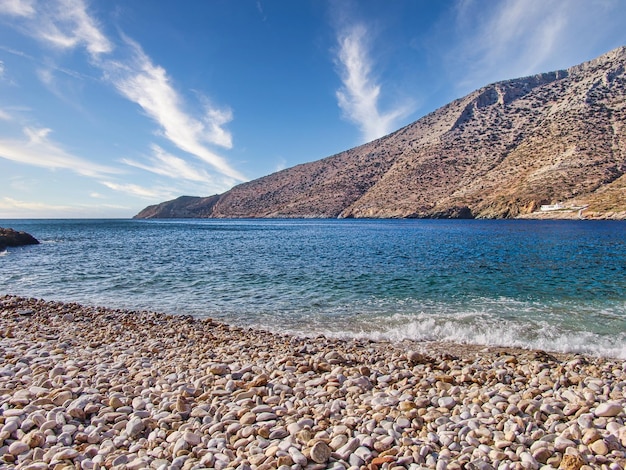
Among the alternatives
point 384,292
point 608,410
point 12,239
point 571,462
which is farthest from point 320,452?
point 12,239

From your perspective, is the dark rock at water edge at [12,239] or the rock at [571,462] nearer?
the rock at [571,462]

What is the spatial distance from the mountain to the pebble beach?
102 m

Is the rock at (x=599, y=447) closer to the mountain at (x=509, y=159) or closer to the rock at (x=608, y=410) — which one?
the rock at (x=608, y=410)

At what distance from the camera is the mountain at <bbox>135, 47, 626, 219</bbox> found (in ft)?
339

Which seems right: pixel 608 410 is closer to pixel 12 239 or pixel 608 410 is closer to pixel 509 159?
pixel 12 239

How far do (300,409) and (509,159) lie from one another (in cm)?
14802

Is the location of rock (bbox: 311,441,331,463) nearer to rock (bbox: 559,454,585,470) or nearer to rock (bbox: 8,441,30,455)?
rock (bbox: 559,454,585,470)

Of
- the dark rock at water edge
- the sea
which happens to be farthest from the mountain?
the dark rock at water edge

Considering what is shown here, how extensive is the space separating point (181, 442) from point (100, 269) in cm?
2809

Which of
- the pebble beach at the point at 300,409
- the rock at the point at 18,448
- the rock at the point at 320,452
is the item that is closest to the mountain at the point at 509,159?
the pebble beach at the point at 300,409

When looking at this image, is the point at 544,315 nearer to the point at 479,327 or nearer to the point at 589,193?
the point at 479,327

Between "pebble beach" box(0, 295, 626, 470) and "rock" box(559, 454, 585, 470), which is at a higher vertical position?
"rock" box(559, 454, 585, 470)

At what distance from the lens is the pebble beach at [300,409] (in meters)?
4.83

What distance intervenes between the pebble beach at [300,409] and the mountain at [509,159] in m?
102
